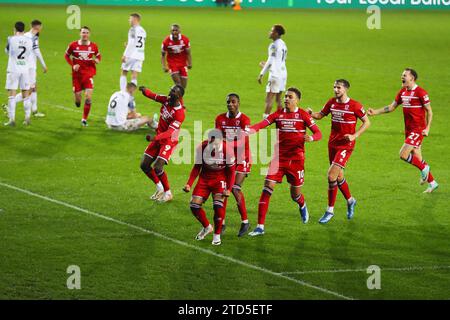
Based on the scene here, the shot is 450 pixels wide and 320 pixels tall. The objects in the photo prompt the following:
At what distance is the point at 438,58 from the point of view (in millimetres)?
41000

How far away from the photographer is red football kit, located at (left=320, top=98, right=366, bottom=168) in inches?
688

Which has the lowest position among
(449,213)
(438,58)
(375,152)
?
(449,213)

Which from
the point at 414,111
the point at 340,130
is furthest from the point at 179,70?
the point at 340,130

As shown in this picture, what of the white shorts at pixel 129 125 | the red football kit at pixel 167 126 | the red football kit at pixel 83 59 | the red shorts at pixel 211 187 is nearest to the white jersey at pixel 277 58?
the white shorts at pixel 129 125

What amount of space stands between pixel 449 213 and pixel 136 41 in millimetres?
12793

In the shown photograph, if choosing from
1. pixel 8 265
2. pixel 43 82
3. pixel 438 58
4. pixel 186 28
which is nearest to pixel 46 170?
pixel 8 265

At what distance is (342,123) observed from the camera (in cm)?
1761

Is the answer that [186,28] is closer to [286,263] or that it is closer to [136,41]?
[136,41]

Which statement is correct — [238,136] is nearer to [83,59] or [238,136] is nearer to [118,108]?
[118,108]

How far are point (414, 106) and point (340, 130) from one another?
2.92m

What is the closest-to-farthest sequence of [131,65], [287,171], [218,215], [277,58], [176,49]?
[218,215], [287,171], [277,58], [131,65], [176,49]

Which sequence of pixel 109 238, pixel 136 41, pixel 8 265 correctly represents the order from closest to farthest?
pixel 8 265 → pixel 109 238 → pixel 136 41

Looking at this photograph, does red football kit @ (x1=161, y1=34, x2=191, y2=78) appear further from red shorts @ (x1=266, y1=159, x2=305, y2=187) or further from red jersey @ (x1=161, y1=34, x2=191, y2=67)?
red shorts @ (x1=266, y1=159, x2=305, y2=187)

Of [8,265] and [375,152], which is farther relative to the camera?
[375,152]
